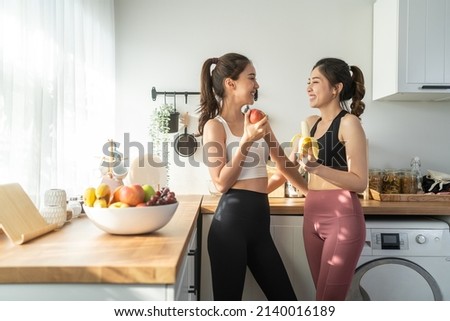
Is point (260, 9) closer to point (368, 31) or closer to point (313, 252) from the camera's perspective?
point (368, 31)

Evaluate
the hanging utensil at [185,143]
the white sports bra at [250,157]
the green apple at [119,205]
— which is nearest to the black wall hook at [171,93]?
the hanging utensil at [185,143]

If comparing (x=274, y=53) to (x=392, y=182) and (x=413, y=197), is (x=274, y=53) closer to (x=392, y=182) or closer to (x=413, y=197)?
(x=392, y=182)

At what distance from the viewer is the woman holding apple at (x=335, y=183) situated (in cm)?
166

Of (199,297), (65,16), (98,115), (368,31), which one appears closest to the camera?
(65,16)

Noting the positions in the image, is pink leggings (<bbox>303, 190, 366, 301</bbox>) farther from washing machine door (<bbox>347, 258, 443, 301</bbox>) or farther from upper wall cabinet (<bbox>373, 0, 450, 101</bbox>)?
upper wall cabinet (<bbox>373, 0, 450, 101</bbox>)

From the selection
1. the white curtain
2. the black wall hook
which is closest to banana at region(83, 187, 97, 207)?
the white curtain

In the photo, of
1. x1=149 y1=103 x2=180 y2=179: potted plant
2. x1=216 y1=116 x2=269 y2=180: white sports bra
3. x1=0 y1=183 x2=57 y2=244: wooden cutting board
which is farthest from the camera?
x1=149 y1=103 x2=180 y2=179: potted plant

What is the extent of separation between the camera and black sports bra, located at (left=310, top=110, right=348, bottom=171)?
172cm

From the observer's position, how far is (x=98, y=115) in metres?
2.48

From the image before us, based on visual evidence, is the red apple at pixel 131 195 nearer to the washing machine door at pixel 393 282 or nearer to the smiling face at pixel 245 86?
the smiling face at pixel 245 86
